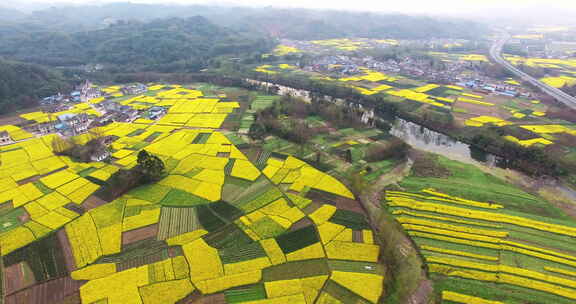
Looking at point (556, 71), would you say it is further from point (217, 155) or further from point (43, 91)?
point (43, 91)

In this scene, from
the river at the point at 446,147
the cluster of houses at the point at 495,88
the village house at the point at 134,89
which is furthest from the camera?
the village house at the point at 134,89

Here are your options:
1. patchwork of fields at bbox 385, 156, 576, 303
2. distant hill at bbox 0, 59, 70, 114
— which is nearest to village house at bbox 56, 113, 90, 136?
distant hill at bbox 0, 59, 70, 114

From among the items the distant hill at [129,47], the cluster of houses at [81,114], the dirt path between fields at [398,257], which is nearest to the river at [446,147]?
the dirt path between fields at [398,257]

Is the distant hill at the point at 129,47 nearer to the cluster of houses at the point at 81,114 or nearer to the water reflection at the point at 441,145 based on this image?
the cluster of houses at the point at 81,114

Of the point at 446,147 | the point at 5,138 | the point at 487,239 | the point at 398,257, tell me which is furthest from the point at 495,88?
the point at 5,138

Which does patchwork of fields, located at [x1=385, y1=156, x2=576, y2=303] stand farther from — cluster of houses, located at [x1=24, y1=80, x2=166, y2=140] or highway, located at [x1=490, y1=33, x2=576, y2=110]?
cluster of houses, located at [x1=24, y1=80, x2=166, y2=140]

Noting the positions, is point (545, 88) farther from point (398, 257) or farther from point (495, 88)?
point (398, 257)
